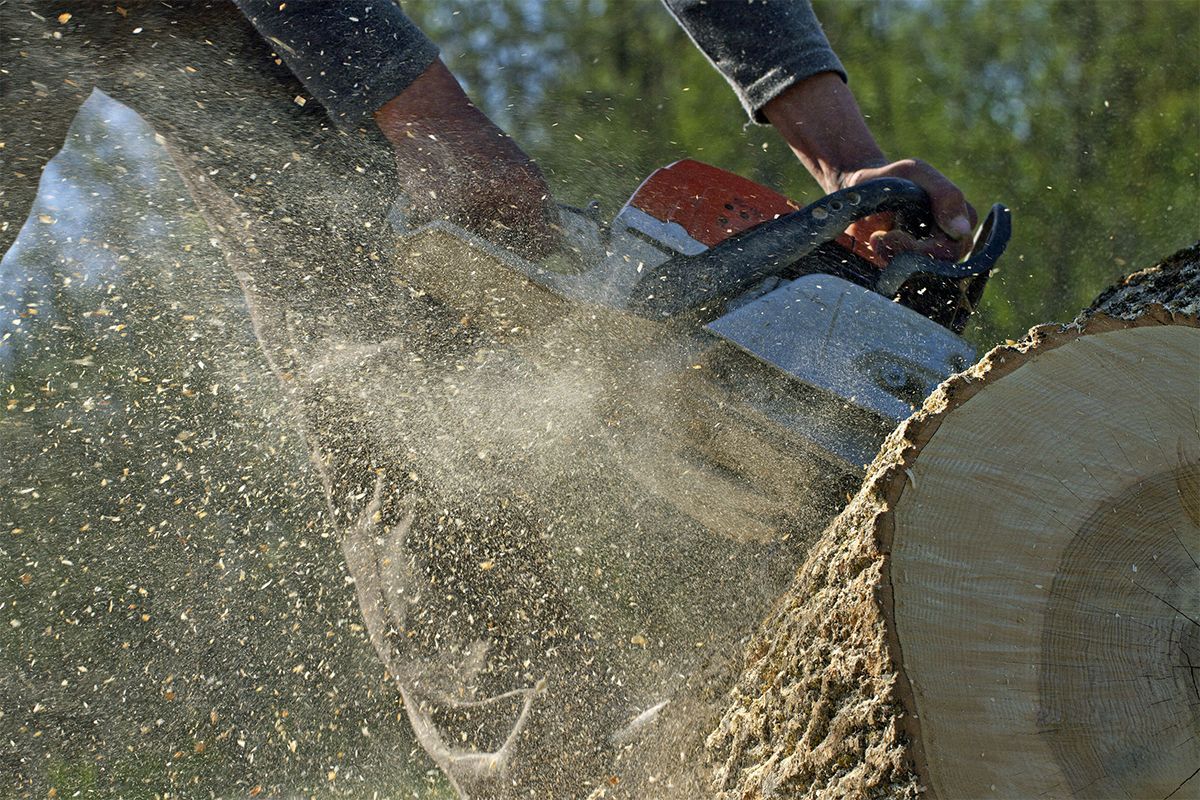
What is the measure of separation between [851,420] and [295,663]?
91.9 inches

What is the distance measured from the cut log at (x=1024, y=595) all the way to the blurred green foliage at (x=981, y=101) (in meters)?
6.31

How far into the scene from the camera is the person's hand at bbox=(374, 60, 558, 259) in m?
1.98

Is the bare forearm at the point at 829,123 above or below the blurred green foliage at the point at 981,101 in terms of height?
above

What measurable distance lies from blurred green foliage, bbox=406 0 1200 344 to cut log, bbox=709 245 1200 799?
6.31 m

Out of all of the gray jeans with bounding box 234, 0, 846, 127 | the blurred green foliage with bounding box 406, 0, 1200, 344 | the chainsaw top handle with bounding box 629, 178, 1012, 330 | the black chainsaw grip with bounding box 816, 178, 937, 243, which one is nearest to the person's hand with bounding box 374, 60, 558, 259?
the gray jeans with bounding box 234, 0, 846, 127

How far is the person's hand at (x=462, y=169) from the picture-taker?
198 cm

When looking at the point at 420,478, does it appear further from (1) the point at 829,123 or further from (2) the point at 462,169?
(1) the point at 829,123

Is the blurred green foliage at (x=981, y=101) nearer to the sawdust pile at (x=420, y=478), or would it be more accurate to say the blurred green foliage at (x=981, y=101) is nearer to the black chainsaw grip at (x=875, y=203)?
the sawdust pile at (x=420, y=478)

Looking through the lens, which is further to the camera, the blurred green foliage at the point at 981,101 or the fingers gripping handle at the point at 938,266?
the blurred green foliage at the point at 981,101

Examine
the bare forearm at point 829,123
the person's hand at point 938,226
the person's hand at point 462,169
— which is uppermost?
the person's hand at point 462,169

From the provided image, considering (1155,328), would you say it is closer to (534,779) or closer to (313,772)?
(534,779)

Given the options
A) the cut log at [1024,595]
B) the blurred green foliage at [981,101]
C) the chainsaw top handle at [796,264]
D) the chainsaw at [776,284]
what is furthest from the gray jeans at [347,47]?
the blurred green foliage at [981,101]

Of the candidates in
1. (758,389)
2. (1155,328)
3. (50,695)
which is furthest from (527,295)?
(50,695)

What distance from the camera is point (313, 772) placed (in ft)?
10.0
